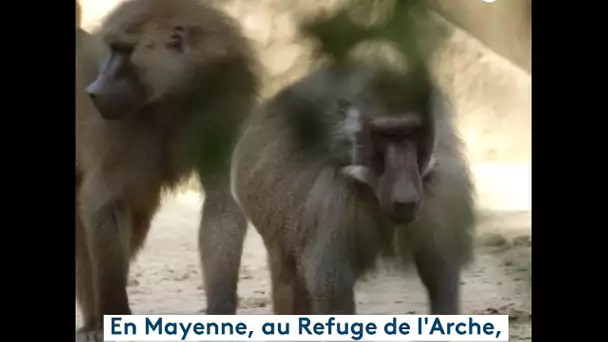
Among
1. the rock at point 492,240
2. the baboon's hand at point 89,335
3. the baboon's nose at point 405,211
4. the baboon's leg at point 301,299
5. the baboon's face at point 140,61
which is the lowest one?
the baboon's hand at point 89,335

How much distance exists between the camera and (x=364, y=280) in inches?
91.0

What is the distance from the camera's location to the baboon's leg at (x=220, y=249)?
2336mm

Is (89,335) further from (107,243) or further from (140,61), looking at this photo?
(140,61)

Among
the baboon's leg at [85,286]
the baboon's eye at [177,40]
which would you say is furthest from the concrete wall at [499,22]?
the baboon's leg at [85,286]

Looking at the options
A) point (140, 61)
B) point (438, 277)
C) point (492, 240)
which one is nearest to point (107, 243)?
point (140, 61)

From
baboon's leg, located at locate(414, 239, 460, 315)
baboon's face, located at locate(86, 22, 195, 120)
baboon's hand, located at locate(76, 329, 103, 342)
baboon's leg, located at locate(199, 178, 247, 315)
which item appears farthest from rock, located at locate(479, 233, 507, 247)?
baboon's hand, located at locate(76, 329, 103, 342)

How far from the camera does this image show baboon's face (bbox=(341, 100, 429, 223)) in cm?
226

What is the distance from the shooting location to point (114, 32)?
→ 7.61 feet

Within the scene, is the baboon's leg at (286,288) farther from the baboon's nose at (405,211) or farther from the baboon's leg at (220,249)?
the baboon's nose at (405,211)

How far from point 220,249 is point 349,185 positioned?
0.42 m

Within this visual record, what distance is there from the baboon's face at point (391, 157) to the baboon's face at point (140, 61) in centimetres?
52
